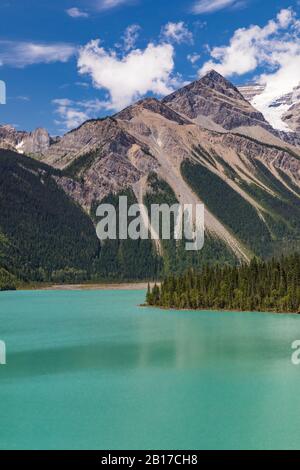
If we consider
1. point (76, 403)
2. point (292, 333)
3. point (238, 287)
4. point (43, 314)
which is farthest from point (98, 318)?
point (76, 403)

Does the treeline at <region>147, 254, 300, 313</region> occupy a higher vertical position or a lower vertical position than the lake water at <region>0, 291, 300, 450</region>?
higher

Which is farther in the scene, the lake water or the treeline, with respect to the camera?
the treeline

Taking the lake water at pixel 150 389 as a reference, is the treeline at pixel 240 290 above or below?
above

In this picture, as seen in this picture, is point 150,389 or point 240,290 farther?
point 240,290

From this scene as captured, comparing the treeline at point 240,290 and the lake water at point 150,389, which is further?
the treeline at point 240,290
